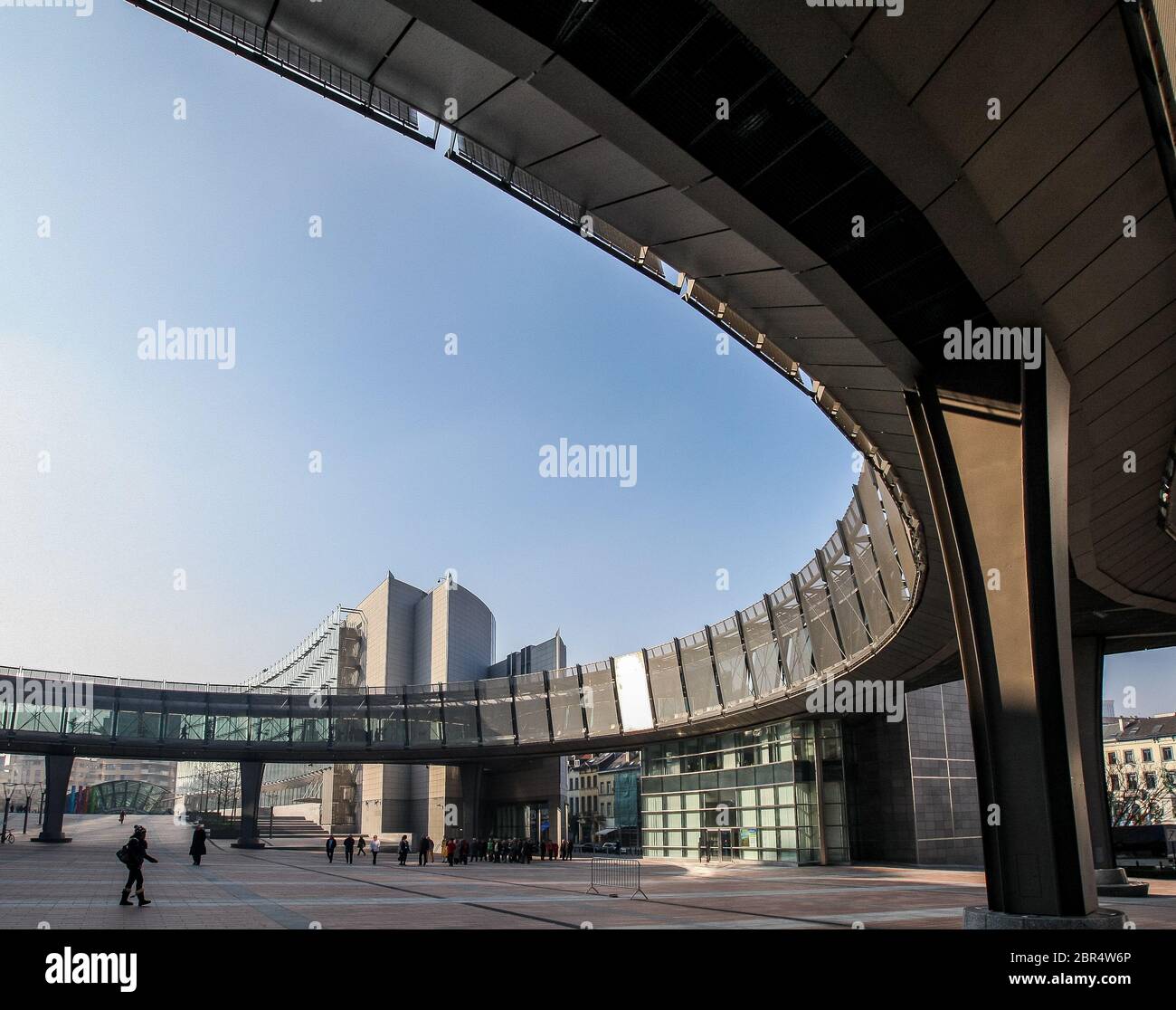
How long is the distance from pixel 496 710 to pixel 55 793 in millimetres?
27792

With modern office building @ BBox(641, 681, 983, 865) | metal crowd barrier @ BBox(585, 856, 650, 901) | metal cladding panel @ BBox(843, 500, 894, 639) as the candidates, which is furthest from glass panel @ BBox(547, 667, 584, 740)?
metal cladding panel @ BBox(843, 500, 894, 639)

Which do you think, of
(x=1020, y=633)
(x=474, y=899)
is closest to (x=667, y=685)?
(x=474, y=899)

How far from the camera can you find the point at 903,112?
8445 millimetres

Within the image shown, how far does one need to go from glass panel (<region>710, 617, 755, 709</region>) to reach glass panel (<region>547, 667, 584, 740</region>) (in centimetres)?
1087

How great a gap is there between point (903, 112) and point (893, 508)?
1660 cm

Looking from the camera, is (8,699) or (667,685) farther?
(8,699)

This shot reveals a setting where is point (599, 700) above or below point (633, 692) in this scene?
below

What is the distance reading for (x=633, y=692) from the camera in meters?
47.4

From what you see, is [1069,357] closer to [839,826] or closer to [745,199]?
[745,199]

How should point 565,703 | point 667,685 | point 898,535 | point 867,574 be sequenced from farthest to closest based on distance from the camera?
1. point 565,703
2. point 667,685
3. point 867,574
4. point 898,535

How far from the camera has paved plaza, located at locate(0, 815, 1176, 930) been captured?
16.2 metres

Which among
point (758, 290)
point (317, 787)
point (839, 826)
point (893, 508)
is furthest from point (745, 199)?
point (317, 787)

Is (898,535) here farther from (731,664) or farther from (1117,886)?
(731,664)
